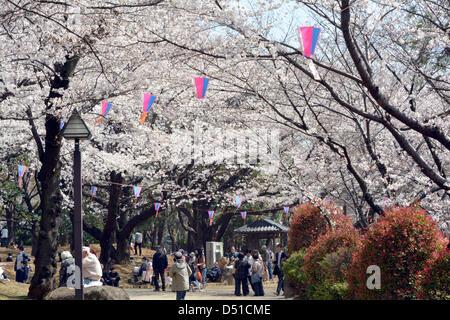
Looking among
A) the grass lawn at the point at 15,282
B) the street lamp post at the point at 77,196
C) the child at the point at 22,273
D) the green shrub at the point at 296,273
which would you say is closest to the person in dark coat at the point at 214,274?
the grass lawn at the point at 15,282

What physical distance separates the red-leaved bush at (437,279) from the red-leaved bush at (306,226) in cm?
677

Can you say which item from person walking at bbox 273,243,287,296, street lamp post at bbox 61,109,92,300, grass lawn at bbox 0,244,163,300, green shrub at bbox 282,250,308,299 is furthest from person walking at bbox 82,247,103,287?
person walking at bbox 273,243,287,296

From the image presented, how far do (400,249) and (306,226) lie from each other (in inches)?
279

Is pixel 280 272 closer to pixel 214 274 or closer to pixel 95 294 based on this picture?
pixel 214 274

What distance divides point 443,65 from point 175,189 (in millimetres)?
13907

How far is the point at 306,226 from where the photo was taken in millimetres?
15047

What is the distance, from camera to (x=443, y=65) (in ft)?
41.0

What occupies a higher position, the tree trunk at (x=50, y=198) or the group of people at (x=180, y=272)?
the tree trunk at (x=50, y=198)

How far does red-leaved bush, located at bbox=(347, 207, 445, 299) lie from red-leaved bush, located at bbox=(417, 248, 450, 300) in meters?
0.19

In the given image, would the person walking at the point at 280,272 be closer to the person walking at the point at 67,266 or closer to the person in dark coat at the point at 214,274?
the person in dark coat at the point at 214,274

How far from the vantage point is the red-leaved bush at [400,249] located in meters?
7.81

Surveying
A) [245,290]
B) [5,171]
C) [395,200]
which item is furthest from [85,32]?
[5,171]

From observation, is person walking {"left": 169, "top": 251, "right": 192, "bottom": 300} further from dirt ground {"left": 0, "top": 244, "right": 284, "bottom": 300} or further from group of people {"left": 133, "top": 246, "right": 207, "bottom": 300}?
dirt ground {"left": 0, "top": 244, "right": 284, "bottom": 300}

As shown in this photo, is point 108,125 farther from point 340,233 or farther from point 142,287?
point 340,233
